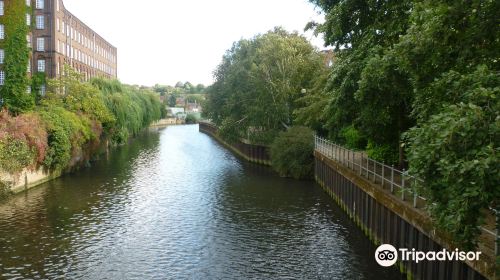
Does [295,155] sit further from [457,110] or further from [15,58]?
[15,58]

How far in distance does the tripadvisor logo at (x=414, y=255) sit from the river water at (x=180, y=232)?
0.54m

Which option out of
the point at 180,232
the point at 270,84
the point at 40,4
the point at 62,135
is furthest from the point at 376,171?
the point at 40,4

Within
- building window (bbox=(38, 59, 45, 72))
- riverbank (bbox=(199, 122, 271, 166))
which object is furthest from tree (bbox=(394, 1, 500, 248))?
building window (bbox=(38, 59, 45, 72))

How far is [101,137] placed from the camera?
191 ft

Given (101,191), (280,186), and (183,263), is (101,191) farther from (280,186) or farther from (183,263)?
(183,263)

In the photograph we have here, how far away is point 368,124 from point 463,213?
49.6ft

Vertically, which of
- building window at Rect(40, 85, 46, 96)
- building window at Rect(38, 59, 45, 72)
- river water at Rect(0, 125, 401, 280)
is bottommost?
river water at Rect(0, 125, 401, 280)

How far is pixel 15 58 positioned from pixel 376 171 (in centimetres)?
5128

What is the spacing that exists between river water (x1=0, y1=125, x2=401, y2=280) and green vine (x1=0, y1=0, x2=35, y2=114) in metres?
23.4

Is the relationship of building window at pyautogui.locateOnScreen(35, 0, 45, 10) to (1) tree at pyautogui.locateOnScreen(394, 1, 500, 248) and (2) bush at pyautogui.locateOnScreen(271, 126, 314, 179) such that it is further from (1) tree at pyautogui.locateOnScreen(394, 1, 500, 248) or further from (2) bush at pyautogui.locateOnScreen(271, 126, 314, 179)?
(1) tree at pyautogui.locateOnScreen(394, 1, 500, 248)

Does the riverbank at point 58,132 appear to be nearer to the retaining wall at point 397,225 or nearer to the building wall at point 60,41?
the building wall at point 60,41

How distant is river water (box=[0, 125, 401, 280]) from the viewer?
64.4ft

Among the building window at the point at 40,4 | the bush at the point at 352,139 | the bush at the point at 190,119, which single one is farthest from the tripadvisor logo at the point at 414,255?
the bush at the point at 190,119

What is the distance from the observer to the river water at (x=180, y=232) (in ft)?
64.4
